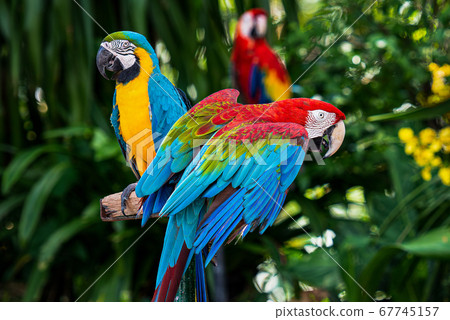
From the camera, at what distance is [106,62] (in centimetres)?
39

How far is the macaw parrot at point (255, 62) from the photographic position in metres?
0.49

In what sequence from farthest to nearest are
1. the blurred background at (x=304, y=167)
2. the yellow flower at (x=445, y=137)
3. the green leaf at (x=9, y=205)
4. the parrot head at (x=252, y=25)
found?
the green leaf at (x=9, y=205)
the yellow flower at (x=445, y=137)
the blurred background at (x=304, y=167)
the parrot head at (x=252, y=25)

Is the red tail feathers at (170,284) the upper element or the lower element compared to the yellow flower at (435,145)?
upper

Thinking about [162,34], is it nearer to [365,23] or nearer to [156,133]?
[156,133]

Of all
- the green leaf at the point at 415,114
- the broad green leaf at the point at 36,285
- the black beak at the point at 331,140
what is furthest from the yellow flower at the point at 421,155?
the broad green leaf at the point at 36,285

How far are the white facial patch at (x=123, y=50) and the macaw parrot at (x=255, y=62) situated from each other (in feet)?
0.43

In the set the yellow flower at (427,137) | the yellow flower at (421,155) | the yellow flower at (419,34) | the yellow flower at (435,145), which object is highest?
the yellow flower at (419,34)

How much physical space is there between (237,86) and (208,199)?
9.2 inches

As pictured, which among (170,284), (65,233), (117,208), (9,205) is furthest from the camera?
(9,205)

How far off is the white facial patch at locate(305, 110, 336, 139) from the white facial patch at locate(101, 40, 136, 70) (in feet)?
0.52

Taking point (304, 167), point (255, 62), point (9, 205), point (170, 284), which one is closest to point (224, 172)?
point (170, 284)

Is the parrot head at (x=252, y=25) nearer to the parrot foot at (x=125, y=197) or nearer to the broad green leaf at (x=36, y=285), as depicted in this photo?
the parrot foot at (x=125, y=197)

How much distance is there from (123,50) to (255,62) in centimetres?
17

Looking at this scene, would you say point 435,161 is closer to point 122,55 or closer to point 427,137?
point 427,137
